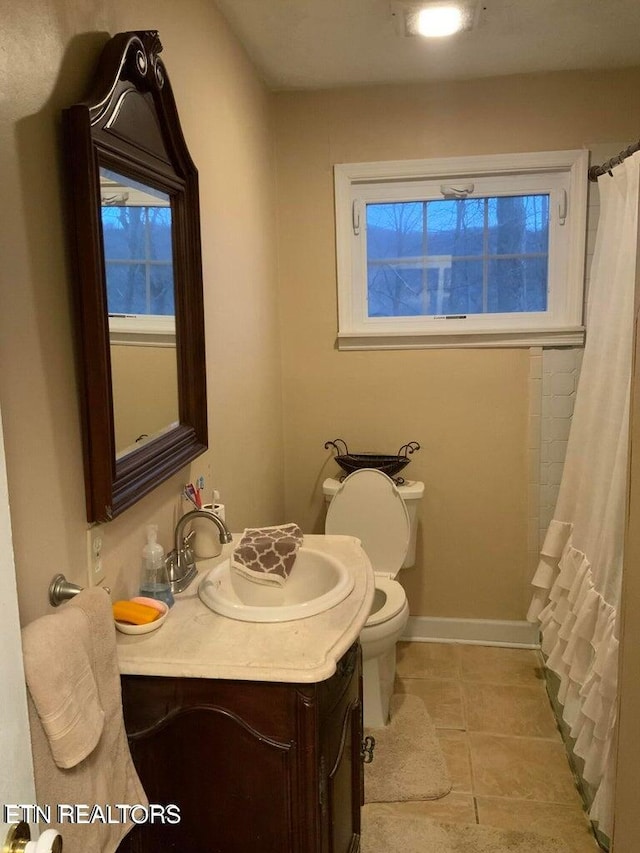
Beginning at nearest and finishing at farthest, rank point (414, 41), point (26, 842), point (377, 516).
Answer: point (26, 842) → point (414, 41) → point (377, 516)

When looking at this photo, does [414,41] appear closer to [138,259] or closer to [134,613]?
[138,259]

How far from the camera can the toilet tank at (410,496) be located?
2.97m

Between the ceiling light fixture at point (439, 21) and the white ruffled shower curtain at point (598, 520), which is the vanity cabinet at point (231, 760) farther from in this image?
the ceiling light fixture at point (439, 21)

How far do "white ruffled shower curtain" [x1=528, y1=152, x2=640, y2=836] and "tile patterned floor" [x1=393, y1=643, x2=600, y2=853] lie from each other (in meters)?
0.17

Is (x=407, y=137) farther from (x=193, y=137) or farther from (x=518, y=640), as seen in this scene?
(x=518, y=640)

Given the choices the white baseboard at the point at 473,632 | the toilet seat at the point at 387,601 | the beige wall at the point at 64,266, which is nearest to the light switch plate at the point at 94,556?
the beige wall at the point at 64,266

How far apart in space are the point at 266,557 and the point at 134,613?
407 mm

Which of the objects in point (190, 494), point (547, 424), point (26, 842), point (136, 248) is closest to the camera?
point (26, 842)

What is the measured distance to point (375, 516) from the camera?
9.41 ft

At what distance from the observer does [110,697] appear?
4.14 ft

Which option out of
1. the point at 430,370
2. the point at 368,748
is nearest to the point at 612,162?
the point at 430,370

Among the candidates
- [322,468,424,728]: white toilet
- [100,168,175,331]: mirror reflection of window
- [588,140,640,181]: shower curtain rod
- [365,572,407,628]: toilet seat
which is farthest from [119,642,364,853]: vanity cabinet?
[588,140,640,181]: shower curtain rod

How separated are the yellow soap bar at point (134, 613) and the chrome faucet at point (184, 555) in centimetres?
20

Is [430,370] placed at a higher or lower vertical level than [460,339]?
lower
